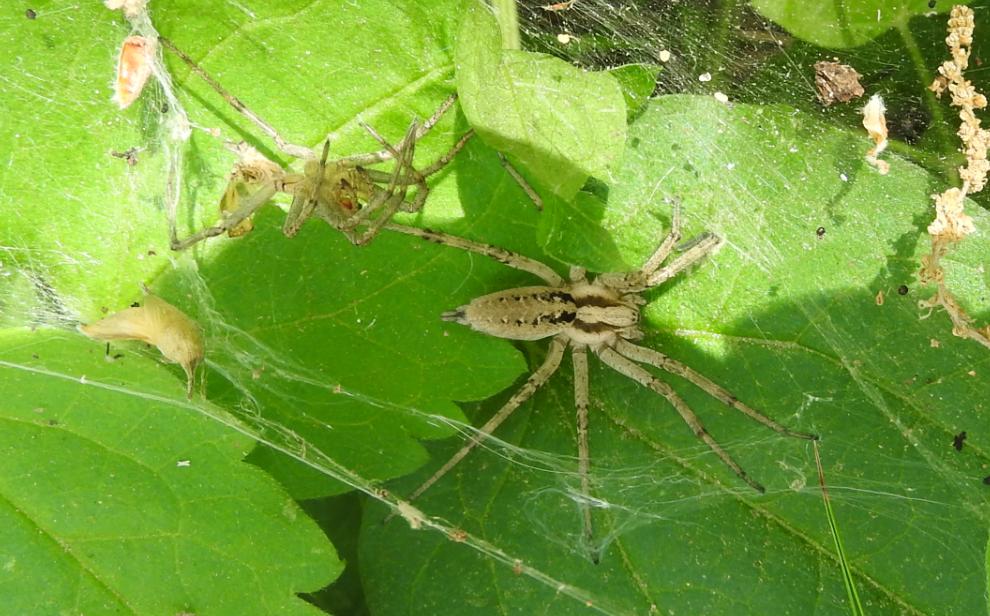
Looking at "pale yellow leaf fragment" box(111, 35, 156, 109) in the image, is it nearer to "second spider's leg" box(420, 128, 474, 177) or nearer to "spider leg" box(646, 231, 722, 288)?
"second spider's leg" box(420, 128, 474, 177)

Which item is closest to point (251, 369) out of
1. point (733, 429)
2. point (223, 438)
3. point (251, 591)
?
point (223, 438)

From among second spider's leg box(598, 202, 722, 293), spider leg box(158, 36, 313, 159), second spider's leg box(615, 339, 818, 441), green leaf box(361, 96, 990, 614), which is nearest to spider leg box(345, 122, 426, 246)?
spider leg box(158, 36, 313, 159)

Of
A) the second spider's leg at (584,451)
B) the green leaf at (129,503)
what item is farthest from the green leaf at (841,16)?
the green leaf at (129,503)

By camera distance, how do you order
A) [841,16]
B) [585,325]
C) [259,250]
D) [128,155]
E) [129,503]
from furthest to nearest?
[841,16]
[585,325]
[259,250]
[128,155]
[129,503]

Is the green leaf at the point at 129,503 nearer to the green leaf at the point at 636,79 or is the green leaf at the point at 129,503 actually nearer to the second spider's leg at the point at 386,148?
the second spider's leg at the point at 386,148

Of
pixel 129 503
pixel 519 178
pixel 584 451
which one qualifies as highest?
pixel 519 178

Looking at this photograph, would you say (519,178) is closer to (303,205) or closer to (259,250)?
(303,205)

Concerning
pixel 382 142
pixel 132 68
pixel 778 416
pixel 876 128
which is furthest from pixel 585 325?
pixel 132 68

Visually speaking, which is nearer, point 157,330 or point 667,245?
point 157,330

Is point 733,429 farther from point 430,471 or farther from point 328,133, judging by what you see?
point 328,133
